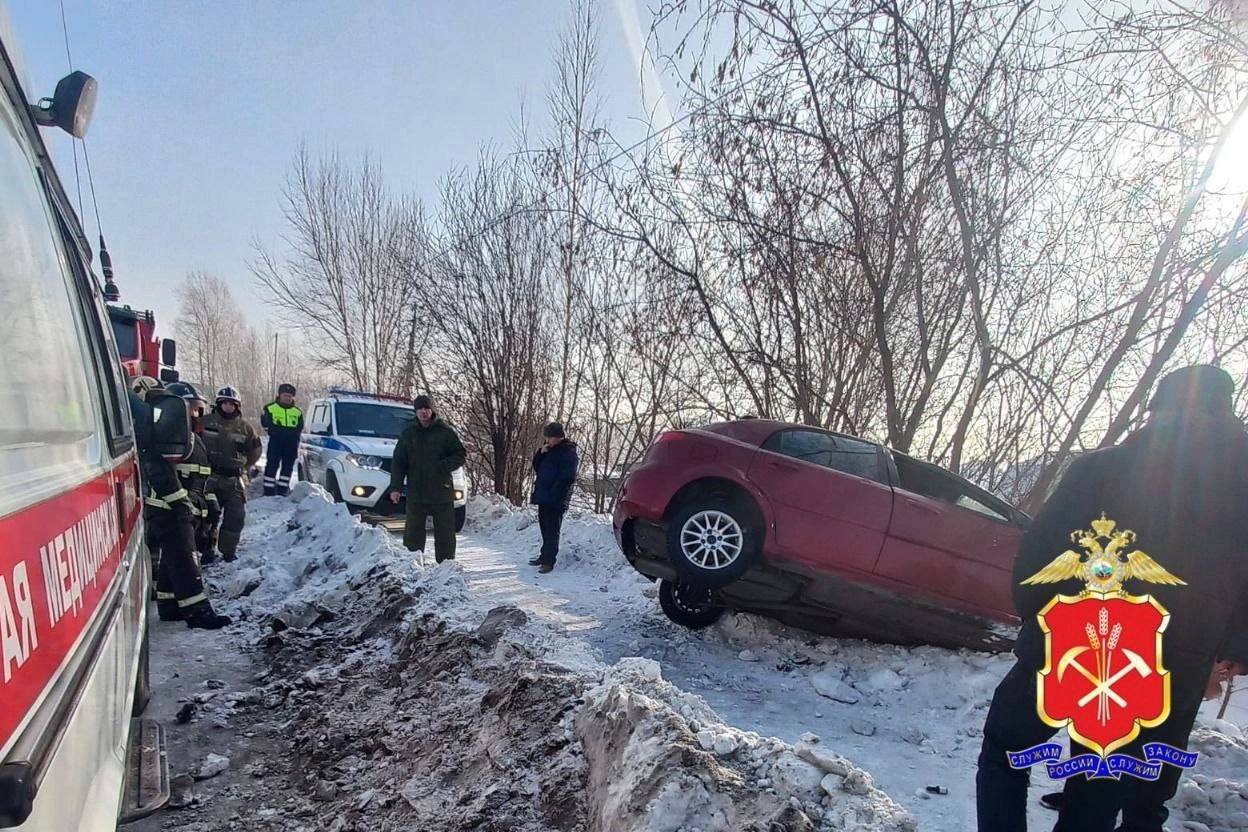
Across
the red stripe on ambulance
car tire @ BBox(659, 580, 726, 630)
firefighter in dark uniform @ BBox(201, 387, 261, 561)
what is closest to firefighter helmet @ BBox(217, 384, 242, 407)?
firefighter in dark uniform @ BBox(201, 387, 261, 561)

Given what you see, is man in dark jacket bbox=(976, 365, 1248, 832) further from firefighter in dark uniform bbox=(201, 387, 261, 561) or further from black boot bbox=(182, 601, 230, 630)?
firefighter in dark uniform bbox=(201, 387, 261, 561)

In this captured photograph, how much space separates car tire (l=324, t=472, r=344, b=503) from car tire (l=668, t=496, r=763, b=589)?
287 inches

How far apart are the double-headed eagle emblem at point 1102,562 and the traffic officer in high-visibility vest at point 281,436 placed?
426 inches

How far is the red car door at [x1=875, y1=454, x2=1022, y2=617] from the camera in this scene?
5176 mm

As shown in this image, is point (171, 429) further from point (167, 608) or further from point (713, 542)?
point (713, 542)

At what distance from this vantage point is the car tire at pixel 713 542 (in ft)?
16.9

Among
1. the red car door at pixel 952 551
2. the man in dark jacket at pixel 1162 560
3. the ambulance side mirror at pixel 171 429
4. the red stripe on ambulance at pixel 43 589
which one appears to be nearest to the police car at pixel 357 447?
the ambulance side mirror at pixel 171 429

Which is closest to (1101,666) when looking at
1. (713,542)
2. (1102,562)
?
(1102,562)

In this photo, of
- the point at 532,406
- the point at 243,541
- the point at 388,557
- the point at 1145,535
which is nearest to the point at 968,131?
the point at 1145,535

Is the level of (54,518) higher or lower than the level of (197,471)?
higher

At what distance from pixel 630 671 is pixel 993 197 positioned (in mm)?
6381

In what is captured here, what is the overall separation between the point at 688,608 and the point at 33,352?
5.15m

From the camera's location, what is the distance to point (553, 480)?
26.8 feet

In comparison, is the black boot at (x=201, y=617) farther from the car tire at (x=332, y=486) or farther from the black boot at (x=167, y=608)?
the car tire at (x=332, y=486)
